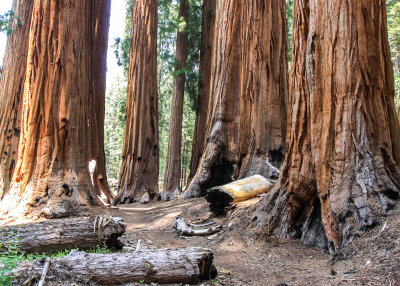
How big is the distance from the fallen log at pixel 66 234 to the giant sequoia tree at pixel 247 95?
384 centimetres

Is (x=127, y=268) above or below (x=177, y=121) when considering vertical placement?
below

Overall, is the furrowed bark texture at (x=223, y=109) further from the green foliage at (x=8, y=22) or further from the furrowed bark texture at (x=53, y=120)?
the green foliage at (x=8, y=22)

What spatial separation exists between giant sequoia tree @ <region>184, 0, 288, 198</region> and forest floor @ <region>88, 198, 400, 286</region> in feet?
6.18

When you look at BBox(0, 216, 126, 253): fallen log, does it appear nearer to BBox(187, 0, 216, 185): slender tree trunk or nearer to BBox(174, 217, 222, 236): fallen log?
BBox(174, 217, 222, 236): fallen log

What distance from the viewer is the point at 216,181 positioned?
8.84m

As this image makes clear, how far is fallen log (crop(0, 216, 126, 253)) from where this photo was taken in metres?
4.02

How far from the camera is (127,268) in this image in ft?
10.2

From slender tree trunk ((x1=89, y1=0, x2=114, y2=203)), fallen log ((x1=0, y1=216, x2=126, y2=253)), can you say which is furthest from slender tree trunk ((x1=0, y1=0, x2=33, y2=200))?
fallen log ((x1=0, y1=216, x2=126, y2=253))

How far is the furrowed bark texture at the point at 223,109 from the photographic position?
884cm

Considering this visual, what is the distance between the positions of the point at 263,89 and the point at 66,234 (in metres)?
5.38

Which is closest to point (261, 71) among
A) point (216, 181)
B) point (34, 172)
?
point (216, 181)

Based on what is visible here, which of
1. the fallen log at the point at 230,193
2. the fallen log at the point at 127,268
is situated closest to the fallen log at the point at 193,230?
the fallen log at the point at 230,193

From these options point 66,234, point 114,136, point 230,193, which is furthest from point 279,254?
point 114,136

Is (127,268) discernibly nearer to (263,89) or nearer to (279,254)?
(279,254)
